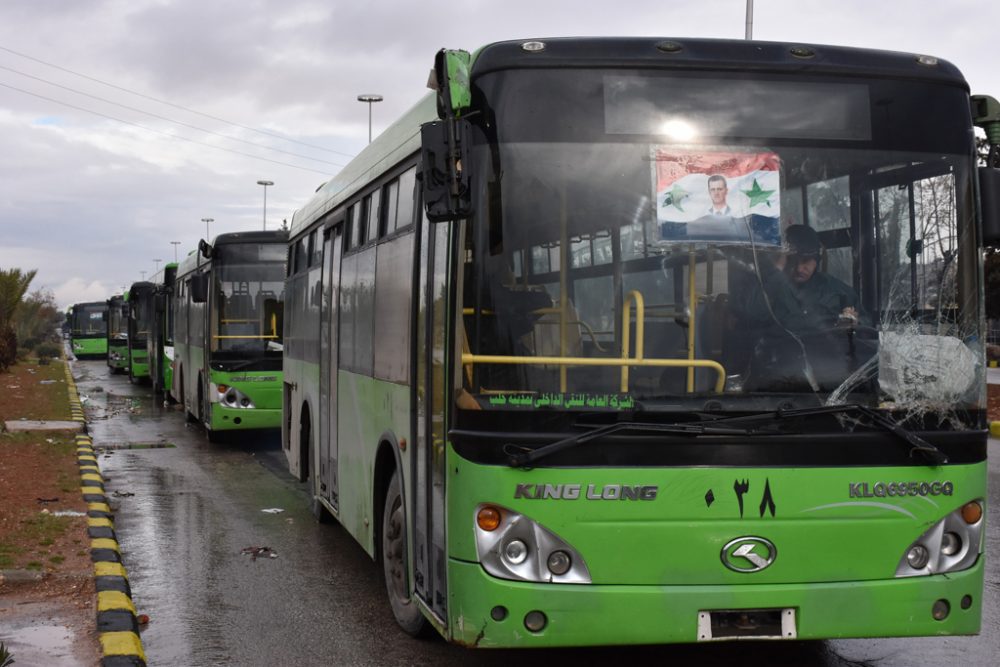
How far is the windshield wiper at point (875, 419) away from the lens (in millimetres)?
5031

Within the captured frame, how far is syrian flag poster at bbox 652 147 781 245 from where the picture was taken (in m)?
5.11

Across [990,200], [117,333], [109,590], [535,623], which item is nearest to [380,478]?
[109,590]

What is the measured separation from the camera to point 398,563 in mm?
6730

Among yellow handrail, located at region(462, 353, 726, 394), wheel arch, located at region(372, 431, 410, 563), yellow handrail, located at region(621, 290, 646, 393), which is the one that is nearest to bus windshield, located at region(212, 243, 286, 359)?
wheel arch, located at region(372, 431, 410, 563)

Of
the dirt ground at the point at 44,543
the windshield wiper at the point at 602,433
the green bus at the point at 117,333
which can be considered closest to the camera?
the windshield wiper at the point at 602,433

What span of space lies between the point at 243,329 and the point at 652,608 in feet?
43.2

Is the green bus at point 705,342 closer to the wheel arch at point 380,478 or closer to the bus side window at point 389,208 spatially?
the wheel arch at point 380,478

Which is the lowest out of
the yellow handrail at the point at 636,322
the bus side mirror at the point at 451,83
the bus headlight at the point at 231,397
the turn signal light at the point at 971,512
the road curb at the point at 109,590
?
the road curb at the point at 109,590

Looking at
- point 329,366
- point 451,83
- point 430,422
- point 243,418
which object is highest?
point 451,83

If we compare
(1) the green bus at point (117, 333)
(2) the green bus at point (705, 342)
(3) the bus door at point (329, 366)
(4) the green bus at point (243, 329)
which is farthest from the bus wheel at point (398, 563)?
(1) the green bus at point (117, 333)

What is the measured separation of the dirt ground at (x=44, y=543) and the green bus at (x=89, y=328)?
152ft

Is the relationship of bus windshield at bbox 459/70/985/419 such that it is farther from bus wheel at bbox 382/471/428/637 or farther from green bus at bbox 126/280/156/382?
green bus at bbox 126/280/156/382

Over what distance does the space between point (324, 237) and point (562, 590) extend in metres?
5.56

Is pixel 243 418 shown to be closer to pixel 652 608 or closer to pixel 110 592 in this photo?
pixel 110 592
